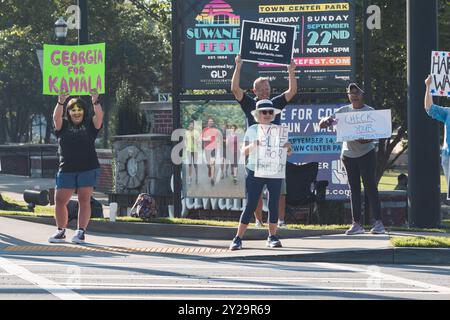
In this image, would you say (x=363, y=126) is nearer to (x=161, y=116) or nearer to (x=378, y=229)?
(x=378, y=229)

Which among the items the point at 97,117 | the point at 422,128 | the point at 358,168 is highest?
the point at 97,117

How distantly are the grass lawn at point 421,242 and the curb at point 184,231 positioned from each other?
5.49ft

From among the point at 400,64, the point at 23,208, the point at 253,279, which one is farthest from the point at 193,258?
the point at 400,64

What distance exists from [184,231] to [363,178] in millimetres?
2450

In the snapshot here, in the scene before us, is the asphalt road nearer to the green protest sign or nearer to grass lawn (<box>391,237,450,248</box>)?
grass lawn (<box>391,237,450,248</box>)

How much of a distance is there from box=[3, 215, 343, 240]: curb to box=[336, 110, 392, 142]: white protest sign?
1318 mm

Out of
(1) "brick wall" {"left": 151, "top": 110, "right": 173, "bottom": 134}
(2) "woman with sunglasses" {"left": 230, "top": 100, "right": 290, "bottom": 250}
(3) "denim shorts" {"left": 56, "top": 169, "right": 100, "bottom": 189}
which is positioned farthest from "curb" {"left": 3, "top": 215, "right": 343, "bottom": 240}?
(1) "brick wall" {"left": 151, "top": 110, "right": 173, "bottom": 134}

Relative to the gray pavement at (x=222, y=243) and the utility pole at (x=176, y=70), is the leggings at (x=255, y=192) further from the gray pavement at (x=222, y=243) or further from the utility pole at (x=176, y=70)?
the utility pole at (x=176, y=70)

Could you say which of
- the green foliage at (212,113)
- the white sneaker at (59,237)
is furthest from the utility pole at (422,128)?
the white sneaker at (59,237)

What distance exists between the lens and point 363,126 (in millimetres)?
11734

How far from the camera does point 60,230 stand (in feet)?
37.9

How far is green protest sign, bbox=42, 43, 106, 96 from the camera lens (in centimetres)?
1302

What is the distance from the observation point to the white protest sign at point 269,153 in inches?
411

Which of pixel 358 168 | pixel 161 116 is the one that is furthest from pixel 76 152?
pixel 161 116
